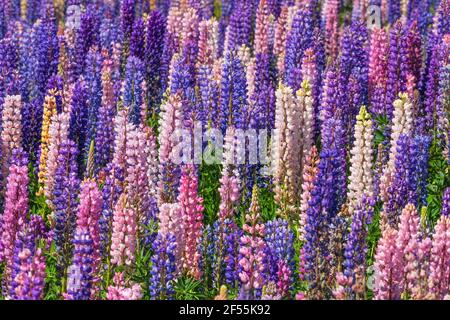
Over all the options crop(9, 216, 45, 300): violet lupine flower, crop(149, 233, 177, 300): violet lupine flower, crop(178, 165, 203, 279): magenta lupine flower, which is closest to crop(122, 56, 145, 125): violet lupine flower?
crop(178, 165, 203, 279): magenta lupine flower

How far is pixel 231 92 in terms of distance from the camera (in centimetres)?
1305

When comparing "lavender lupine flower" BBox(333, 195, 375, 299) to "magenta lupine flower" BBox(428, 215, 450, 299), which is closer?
"lavender lupine flower" BBox(333, 195, 375, 299)

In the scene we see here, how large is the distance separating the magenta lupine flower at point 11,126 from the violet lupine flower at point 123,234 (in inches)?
105

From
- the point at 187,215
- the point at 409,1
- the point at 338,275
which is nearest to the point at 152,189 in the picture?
the point at 187,215

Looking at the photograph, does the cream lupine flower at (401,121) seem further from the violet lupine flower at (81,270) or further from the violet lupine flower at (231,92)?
the violet lupine flower at (81,270)

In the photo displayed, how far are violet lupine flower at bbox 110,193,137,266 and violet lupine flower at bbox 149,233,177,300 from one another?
Answer: 1.87 ft

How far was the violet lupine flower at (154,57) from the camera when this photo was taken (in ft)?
48.3

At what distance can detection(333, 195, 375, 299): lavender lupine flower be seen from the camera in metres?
8.86

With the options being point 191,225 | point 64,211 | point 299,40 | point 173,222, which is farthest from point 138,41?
point 173,222

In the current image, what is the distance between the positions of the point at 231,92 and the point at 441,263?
442 centimetres

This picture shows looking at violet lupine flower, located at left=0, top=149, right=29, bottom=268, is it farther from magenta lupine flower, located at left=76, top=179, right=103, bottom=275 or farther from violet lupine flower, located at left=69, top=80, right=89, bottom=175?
violet lupine flower, located at left=69, top=80, right=89, bottom=175

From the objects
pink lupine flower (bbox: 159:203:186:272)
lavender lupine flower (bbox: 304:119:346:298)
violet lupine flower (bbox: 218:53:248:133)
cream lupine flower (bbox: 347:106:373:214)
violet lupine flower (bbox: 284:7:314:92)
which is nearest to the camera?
lavender lupine flower (bbox: 304:119:346:298)

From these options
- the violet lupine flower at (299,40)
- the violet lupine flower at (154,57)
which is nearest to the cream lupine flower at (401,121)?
the violet lupine flower at (299,40)

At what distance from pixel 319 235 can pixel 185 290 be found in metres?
1.19
